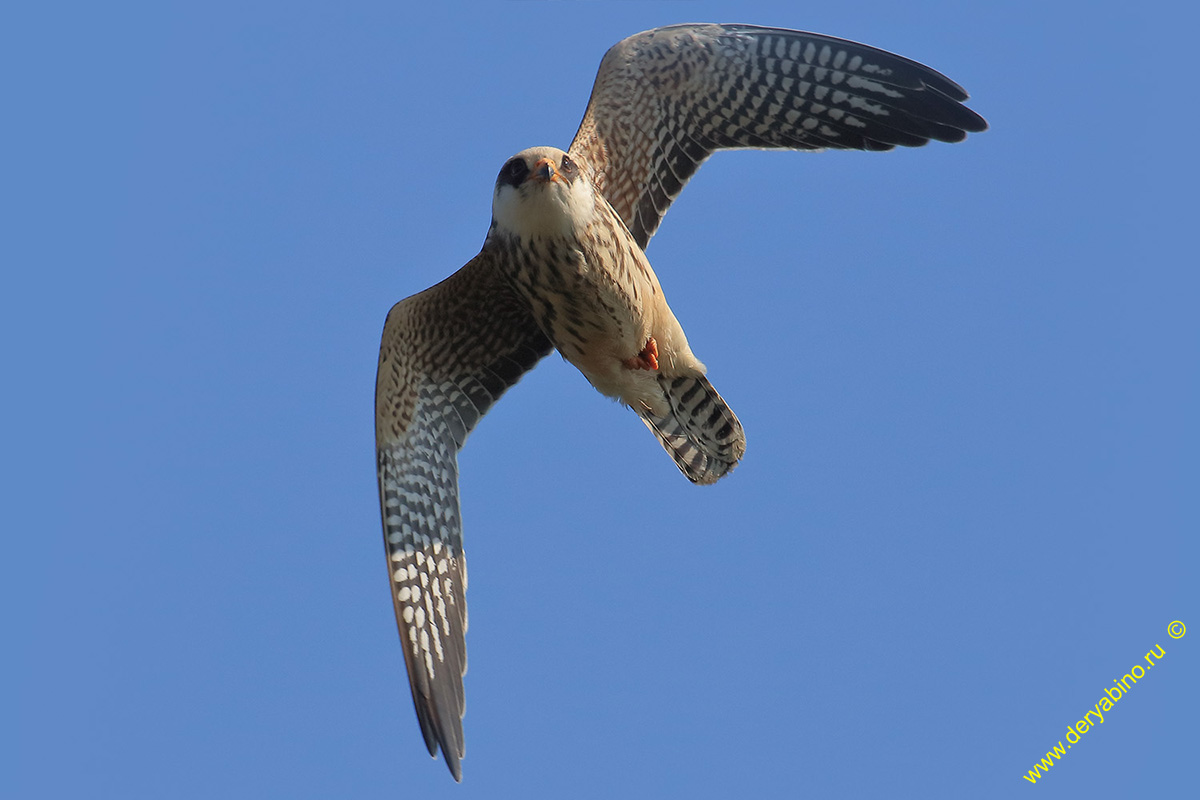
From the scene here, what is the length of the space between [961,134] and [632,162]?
1.96m

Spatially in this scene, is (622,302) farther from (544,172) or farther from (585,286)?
(544,172)

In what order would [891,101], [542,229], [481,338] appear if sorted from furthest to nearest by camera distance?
[481,338] → [891,101] → [542,229]

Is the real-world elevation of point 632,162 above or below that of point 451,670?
above

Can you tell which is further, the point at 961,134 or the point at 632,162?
the point at 632,162

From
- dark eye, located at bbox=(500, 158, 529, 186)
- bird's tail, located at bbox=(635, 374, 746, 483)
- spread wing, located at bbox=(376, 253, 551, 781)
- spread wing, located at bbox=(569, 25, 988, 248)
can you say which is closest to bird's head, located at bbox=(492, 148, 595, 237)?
dark eye, located at bbox=(500, 158, 529, 186)

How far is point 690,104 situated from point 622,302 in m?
1.59

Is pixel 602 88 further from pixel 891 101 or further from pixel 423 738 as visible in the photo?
pixel 423 738

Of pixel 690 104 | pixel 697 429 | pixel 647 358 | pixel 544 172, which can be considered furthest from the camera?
pixel 697 429

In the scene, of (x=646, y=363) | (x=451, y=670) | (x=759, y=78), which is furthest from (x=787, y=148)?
(x=451, y=670)

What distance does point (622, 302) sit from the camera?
793 centimetres

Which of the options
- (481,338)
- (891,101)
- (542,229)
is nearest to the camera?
(542,229)

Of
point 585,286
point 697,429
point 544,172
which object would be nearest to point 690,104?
point 544,172

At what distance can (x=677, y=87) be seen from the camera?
8.73 meters

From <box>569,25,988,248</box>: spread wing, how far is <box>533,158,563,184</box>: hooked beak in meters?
0.95
